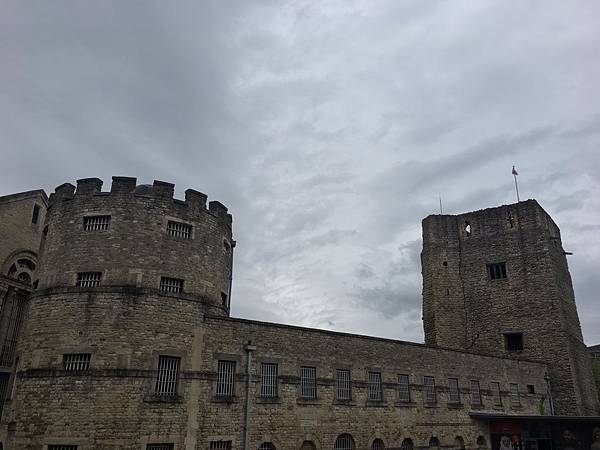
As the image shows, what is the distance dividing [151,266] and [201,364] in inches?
161

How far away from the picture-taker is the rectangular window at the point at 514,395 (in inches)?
1210

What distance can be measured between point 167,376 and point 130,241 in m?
5.14

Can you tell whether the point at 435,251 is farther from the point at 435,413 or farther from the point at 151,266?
the point at 151,266

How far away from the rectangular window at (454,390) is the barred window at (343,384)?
7.70 metres

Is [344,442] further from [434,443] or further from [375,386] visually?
[434,443]

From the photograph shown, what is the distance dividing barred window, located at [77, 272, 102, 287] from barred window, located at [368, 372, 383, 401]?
42.8 ft

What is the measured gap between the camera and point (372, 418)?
2259cm

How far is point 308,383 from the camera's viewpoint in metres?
20.9

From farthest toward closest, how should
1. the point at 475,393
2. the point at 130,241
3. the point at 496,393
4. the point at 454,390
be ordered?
the point at 496,393
the point at 475,393
the point at 454,390
the point at 130,241

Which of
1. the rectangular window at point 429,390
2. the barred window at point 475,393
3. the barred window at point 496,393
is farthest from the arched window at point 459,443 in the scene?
the barred window at point 496,393

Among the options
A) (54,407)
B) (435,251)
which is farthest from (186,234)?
(435,251)

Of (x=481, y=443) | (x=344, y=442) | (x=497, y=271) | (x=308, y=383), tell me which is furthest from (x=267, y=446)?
(x=497, y=271)

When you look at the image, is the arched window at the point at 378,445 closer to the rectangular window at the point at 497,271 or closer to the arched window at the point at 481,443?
the arched window at the point at 481,443

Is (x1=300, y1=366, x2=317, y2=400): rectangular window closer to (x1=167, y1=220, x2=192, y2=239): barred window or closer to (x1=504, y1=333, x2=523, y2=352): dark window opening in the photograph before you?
(x1=167, y1=220, x2=192, y2=239): barred window
